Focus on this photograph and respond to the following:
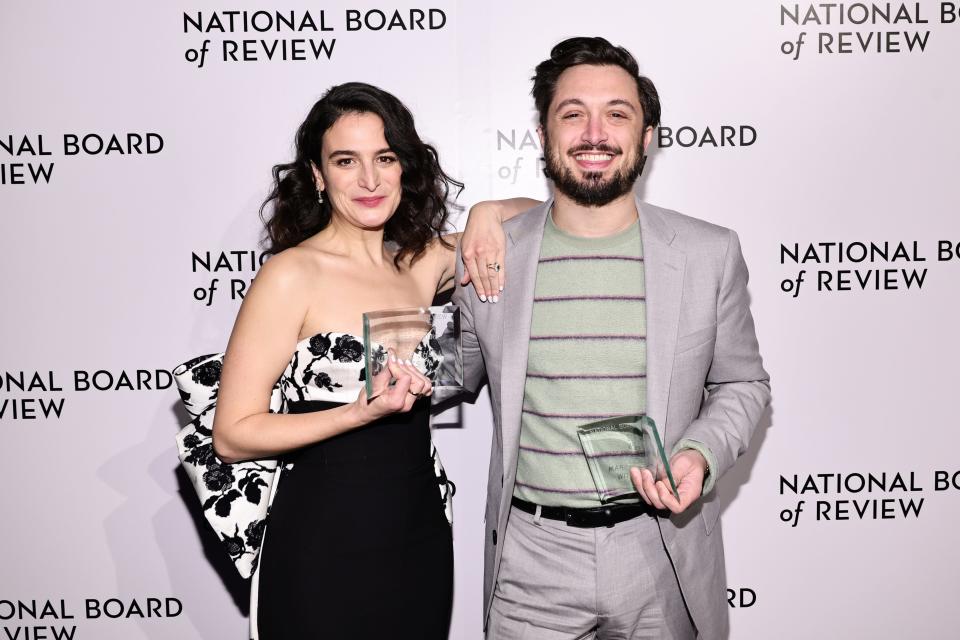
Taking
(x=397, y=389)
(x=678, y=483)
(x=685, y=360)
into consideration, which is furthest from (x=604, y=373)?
(x=397, y=389)

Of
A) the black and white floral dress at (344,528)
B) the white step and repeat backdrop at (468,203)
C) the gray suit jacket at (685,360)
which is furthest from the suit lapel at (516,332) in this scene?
the white step and repeat backdrop at (468,203)

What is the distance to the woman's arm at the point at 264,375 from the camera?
1.94 metres

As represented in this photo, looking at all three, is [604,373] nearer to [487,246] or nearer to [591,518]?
[591,518]

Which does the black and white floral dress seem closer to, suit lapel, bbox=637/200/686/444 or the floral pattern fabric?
the floral pattern fabric

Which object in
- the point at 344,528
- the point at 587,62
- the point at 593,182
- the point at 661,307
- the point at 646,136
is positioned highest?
the point at 587,62

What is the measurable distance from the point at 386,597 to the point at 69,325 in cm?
153

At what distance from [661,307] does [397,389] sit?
0.69 m

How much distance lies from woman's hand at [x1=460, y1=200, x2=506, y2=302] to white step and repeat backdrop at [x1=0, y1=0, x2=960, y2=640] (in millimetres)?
498

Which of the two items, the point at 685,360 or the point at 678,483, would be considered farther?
the point at 685,360

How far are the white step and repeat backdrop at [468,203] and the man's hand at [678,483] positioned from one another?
1049mm

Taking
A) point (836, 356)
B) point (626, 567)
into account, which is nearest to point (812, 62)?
point (836, 356)

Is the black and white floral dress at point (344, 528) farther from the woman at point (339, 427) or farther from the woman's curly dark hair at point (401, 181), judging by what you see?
the woman's curly dark hair at point (401, 181)

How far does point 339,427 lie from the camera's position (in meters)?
1.89

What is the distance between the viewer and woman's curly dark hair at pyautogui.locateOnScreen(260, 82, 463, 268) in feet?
7.05
